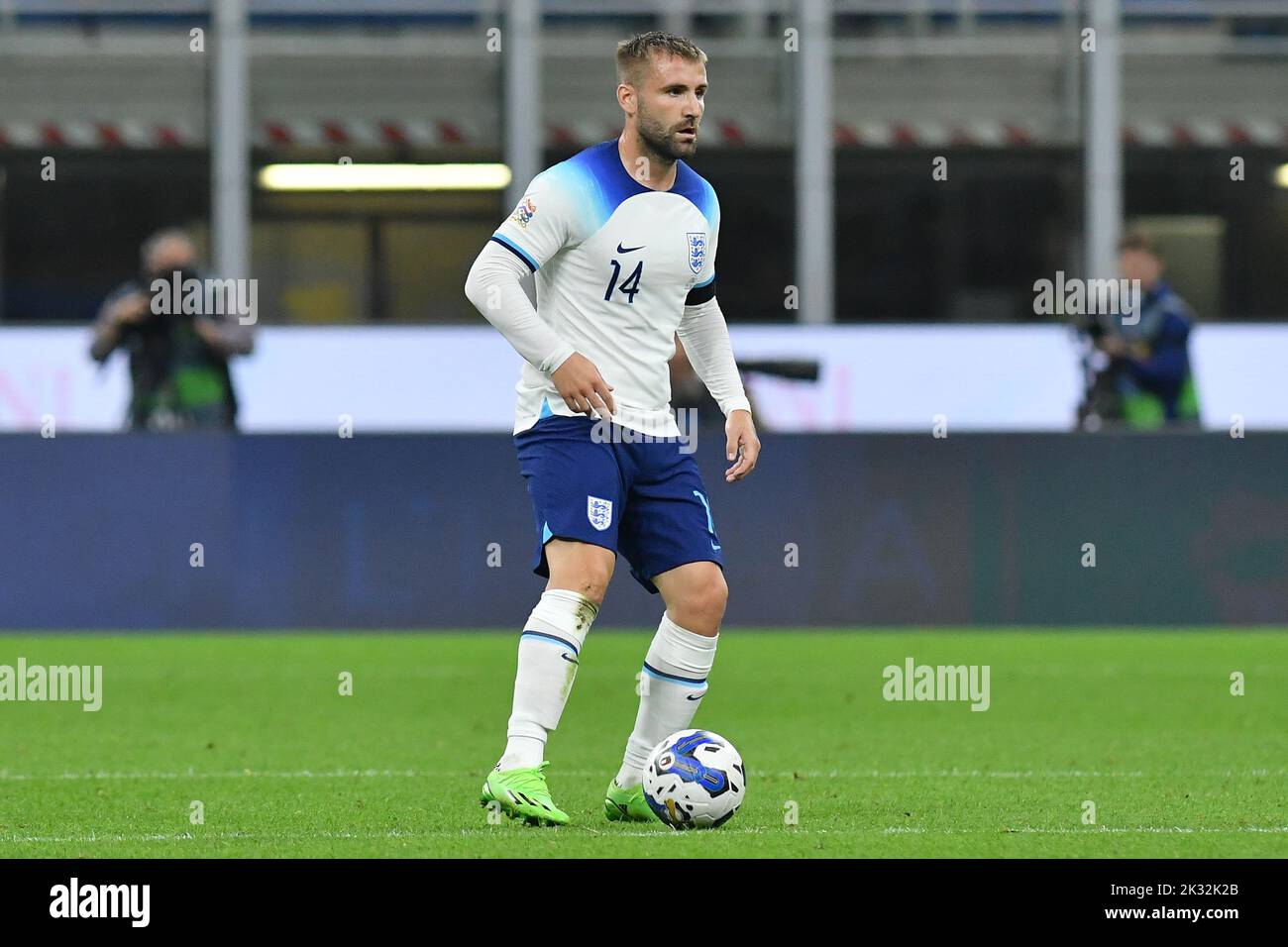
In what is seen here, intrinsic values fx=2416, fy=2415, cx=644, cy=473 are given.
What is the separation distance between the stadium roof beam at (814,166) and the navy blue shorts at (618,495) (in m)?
13.2

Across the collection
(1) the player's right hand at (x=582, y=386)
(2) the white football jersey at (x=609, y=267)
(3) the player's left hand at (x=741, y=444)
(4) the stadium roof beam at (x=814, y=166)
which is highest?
(4) the stadium roof beam at (x=814, y=166)

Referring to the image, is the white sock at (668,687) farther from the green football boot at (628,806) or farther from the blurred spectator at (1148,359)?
the blurred spectator at (1148,359)

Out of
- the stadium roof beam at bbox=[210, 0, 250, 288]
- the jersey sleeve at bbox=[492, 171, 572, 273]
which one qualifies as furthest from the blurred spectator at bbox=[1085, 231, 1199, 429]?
the jersey sleeve at bbox=[492, 171, 572, 273]


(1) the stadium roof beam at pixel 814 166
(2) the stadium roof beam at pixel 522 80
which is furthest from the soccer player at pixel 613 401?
(2) the stadium roof beam at pixel 522 80

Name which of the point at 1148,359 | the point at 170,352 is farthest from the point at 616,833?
the point at 1148,359

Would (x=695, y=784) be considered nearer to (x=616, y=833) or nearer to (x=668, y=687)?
(x=616, y=833)

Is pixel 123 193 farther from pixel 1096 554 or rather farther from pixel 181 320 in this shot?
pixel 1096 554

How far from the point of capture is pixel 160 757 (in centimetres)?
891

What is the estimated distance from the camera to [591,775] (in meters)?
8.27

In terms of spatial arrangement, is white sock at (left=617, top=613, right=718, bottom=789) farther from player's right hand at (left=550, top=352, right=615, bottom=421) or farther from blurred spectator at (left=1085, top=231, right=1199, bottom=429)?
blurred spectator at (left=1085, top=231, right=1199, bottom=429)

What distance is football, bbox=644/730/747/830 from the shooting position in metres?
6.60

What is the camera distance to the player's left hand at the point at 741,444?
700 cm

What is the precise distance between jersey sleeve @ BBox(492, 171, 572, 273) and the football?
55.5 inches
